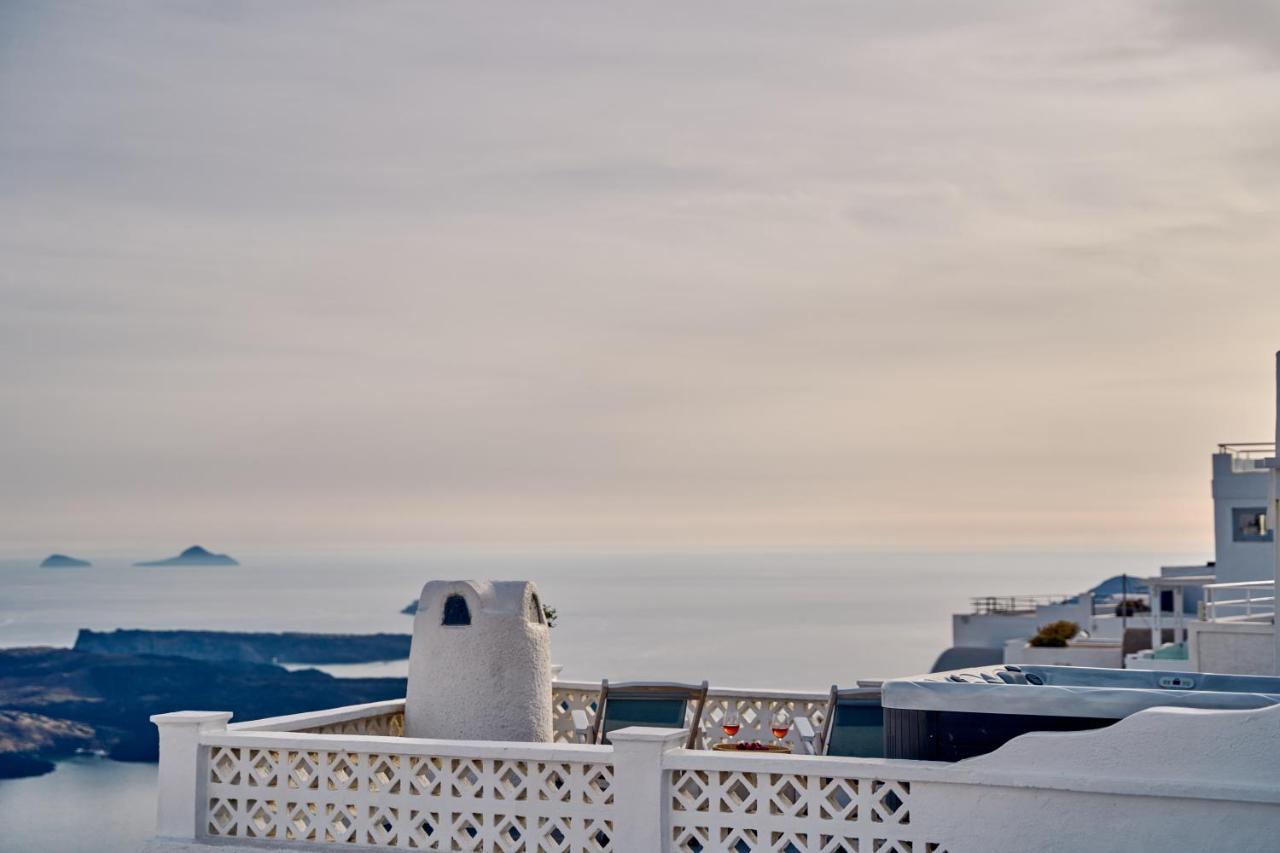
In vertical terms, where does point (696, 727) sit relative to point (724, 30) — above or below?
below

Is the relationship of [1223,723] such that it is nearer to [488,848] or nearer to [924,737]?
[924,737]

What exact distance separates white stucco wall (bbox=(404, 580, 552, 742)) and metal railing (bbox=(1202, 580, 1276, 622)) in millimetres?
11062

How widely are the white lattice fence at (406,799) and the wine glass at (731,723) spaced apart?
5.30 feet

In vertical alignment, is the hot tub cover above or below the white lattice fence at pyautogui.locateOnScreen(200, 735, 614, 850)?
above

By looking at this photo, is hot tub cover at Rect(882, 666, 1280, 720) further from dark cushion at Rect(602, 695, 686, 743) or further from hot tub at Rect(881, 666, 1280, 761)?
dark cushion at Rect(602, 695, 686, 743)

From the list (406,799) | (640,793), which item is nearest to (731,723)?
(640,793)

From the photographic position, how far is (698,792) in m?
9.62

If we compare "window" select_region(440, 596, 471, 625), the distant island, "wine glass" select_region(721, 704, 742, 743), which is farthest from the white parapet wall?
the distant island

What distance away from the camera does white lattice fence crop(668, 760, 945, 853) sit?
27.6 feet

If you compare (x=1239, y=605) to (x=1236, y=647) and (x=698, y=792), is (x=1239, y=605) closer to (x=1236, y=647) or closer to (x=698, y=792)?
(x=1236, y=647)

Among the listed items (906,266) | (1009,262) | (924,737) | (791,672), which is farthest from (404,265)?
(791,672)

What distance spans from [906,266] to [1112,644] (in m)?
29.2

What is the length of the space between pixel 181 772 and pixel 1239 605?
23812 millimetres

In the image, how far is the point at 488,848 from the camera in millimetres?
9328
